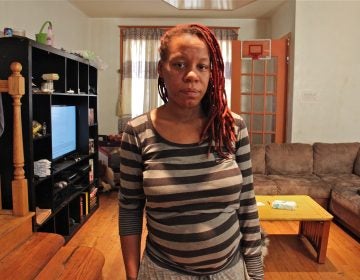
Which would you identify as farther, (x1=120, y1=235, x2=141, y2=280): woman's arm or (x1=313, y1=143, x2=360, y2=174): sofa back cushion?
(x1=313, y1=143, x2=360, y2=174): sofa back cushion

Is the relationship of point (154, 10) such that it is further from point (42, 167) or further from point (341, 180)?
point (341, 180)

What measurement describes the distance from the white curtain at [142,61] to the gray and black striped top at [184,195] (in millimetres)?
4617

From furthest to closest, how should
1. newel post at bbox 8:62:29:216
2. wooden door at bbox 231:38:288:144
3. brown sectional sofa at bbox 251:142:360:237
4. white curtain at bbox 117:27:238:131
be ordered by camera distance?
white curtain at bbox 117:27:238:131 < wooden door at bbox 231:38:288:144 < brown sectional sofa at bbox 251:142:360:237 < newel post at bbox 8:62:29:216

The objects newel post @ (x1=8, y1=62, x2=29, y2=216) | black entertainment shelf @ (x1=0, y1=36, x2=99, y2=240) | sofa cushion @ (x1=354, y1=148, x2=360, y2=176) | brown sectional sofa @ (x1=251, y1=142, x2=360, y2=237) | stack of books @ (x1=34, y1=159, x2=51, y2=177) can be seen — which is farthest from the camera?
sofa cushion @ (x1=354, y1=148, x2=360, y2=176)

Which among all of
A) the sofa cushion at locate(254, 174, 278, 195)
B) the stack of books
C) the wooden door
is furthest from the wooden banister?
the wooden door

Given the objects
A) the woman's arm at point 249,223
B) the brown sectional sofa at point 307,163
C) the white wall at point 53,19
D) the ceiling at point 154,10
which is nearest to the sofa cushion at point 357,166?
the brown sectional sofa at point 307,163

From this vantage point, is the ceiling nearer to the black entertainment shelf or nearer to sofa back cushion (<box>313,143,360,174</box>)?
the black entertainment shelf

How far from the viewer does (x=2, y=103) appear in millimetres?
2486

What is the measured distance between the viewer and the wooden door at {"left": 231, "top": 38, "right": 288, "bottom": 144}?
15.7ft

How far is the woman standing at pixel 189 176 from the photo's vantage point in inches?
34.4

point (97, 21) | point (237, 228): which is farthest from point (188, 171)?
point (97, 21)

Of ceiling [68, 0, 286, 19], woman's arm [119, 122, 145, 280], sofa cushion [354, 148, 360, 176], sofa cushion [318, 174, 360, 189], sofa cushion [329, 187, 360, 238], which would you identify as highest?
ceiling [68, 0, 286, 19]

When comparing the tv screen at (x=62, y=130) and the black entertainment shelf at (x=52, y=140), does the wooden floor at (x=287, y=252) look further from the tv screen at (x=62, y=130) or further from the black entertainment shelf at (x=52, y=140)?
the tv screen at (x=62, y=130)

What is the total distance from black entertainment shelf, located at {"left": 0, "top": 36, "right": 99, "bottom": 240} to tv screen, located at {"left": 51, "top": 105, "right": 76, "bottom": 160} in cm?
5
